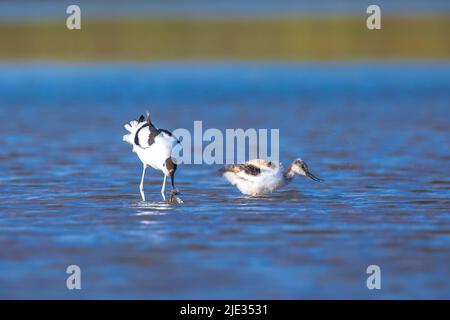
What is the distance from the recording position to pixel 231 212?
13148 mm

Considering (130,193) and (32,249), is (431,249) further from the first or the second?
(130,193)

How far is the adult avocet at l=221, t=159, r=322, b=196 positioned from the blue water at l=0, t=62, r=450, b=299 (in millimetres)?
199

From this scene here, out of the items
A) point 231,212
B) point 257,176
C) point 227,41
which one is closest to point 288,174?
point 257,176

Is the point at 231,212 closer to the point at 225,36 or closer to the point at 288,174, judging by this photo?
the point at 288,174

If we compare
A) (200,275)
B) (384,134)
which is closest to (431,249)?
(200,275)

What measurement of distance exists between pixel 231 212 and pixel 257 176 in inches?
46.2

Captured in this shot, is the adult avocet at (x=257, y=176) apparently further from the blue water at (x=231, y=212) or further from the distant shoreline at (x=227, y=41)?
the distant shoreline at (x=227, y=41)

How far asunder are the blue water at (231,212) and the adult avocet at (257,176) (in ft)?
0.65

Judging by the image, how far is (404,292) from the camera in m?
9.28

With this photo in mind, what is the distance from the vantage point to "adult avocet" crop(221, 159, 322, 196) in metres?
14.2

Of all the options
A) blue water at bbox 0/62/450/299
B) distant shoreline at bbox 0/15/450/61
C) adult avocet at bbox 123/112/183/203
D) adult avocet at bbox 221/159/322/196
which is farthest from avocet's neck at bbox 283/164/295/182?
distant shoreline at bbox 0/15/450/61

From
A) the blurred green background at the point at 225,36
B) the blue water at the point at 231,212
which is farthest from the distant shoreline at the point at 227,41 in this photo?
the blue water at the point at 231,212

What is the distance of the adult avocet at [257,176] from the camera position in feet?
46.6

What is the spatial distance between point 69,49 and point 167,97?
16903 mm
